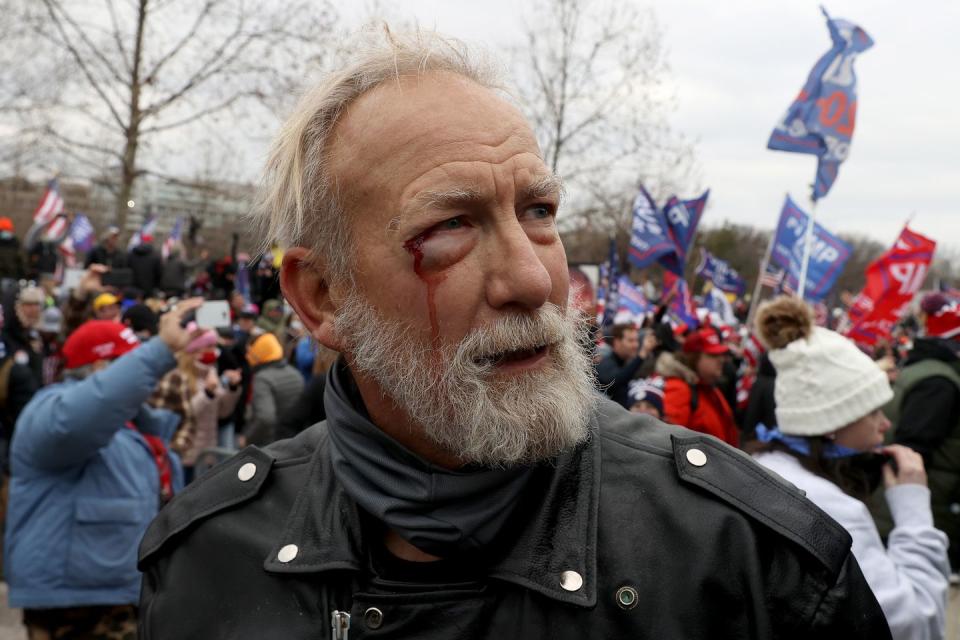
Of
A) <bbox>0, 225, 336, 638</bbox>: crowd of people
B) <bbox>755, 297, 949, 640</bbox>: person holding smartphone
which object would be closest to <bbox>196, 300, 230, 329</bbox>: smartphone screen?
<bbox>0, 225, 336, 638</bbox>: crowd of people

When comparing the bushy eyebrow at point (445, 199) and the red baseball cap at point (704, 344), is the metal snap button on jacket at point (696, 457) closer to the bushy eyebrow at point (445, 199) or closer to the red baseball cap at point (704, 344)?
the bushy eyebrow at point (445, 199)

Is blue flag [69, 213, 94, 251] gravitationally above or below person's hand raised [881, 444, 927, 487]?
below

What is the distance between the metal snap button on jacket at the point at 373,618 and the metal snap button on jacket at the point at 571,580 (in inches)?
12.8

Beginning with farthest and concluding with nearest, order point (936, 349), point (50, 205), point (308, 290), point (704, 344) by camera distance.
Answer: point (50, 205) < point (704, 344) < point (936, 349) < point (308, 290)

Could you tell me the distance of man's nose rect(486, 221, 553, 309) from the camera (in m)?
1.52

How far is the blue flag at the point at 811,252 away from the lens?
7.98 meters

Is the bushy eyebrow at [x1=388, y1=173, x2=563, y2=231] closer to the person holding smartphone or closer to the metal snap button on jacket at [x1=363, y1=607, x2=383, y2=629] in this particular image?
the metal snap button on jacket at [x1=363, y1=607, x2=383, y2=629]

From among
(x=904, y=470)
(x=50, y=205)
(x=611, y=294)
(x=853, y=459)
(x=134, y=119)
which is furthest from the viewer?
(x=134, y=119)

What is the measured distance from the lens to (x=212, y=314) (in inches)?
179

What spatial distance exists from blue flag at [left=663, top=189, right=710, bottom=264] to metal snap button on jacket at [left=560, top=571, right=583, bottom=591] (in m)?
8.19

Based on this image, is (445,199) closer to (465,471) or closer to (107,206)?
Result: (465,471)

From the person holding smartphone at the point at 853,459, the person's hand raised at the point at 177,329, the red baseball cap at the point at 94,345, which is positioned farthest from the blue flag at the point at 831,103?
the red baseball cap at the point at 94,345

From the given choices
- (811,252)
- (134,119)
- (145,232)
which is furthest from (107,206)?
(811,252)

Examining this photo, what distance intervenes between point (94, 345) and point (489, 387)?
3.09m
